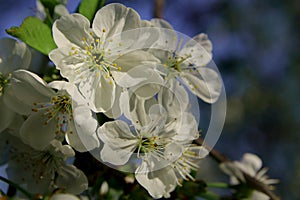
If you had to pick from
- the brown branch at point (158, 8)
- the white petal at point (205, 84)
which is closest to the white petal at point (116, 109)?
the white petal at point (205, 84)

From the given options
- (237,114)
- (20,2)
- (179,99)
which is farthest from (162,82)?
(237,114)

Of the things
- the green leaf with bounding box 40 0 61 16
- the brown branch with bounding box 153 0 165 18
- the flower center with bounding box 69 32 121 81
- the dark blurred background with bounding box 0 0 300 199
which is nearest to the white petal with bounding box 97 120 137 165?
the flower center with bounding box 69 32 121 81

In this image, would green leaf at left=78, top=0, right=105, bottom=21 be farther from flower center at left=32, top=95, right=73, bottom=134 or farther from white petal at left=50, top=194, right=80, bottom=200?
white petal at left=50, top=194, right=80, bottom=200

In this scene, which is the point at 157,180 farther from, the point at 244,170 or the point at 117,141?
the point at 244,170

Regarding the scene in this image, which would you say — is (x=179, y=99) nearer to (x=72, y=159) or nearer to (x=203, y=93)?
(x=203, y=93)

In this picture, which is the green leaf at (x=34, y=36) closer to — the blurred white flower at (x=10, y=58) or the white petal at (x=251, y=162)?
the blurred white flower at (x=10, y=58)

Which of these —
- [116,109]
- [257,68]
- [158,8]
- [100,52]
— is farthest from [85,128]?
[257,68]

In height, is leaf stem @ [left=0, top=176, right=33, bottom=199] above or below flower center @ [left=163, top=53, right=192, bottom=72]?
below
